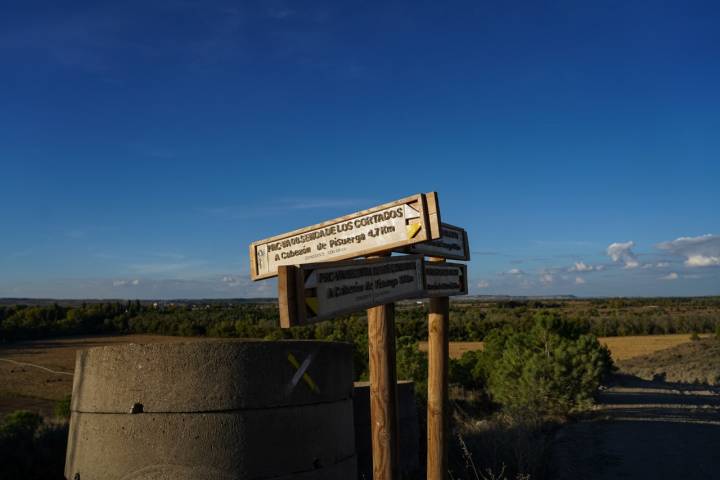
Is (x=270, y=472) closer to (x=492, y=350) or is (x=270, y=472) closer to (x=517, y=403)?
(x=517, y=403)

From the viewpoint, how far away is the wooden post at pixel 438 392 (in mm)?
5195

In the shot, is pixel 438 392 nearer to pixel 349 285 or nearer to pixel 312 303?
pixel 349 285

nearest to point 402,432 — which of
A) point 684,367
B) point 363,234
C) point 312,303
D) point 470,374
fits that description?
point 363,234

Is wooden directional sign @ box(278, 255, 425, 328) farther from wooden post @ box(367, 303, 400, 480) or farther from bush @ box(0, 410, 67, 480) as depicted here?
bush @ box(0, 410, 67, 480)

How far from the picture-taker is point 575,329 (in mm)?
20719

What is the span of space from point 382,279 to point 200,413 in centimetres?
141

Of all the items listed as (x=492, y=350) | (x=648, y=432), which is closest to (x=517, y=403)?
(x=648, y=432)

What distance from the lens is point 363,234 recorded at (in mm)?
4344

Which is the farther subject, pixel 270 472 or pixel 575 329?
pixel 575 329

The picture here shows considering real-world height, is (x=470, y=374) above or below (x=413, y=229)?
below

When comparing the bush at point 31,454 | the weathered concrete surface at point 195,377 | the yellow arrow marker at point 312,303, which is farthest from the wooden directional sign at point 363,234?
the bush at point 31,454

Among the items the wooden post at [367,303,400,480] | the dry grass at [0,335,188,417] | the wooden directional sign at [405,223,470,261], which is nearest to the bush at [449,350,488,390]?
the dry grass at [0,335,188,417]

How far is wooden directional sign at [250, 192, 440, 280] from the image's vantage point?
405cm

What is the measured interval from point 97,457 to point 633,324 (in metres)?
67.2
